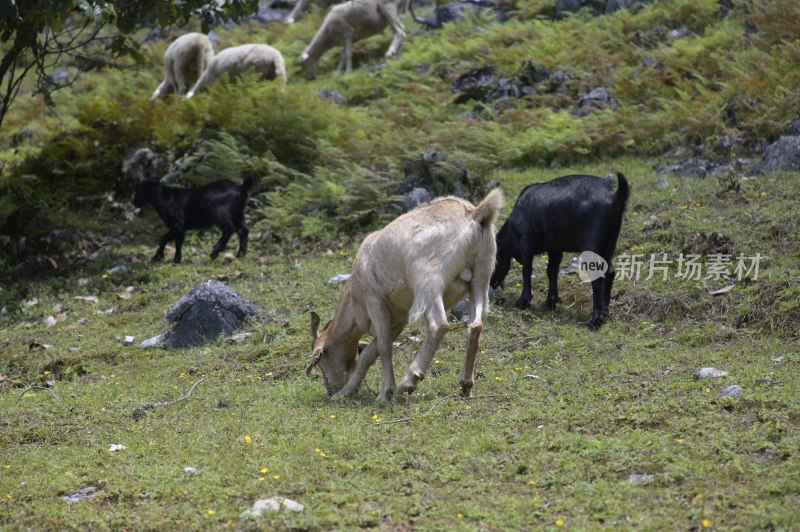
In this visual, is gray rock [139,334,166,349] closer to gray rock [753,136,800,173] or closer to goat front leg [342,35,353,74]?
gray rock [753,136,800,173]

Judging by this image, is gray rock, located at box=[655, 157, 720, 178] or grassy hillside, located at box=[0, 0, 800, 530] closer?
grassy hillside, located at box=[0, 0, 800, 530]

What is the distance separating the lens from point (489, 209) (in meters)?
7.89

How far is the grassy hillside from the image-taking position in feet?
19.9

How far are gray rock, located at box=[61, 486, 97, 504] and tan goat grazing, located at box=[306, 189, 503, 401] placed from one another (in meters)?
2.61

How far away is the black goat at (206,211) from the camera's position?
15188 mm

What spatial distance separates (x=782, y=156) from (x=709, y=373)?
733cm

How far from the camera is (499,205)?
25.9ft

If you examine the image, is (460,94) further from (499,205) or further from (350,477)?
(350,477)

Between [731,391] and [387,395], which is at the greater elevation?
[731,391]

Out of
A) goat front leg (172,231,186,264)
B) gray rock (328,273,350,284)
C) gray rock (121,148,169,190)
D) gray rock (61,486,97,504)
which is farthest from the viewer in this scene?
gray rock (121,148,169,190)

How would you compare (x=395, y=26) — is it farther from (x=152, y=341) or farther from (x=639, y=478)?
(x=639, y=478)

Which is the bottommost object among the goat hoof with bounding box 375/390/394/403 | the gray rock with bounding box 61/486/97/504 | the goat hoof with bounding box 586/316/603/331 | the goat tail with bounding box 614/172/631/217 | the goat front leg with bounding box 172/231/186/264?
the goat front leg with bounding box 172/231/186/264

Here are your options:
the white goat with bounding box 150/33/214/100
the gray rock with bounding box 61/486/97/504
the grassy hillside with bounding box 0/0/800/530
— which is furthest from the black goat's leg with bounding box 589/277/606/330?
the white goat with bounding box 150/33/214/100

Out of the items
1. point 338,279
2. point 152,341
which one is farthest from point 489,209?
point 152,341
